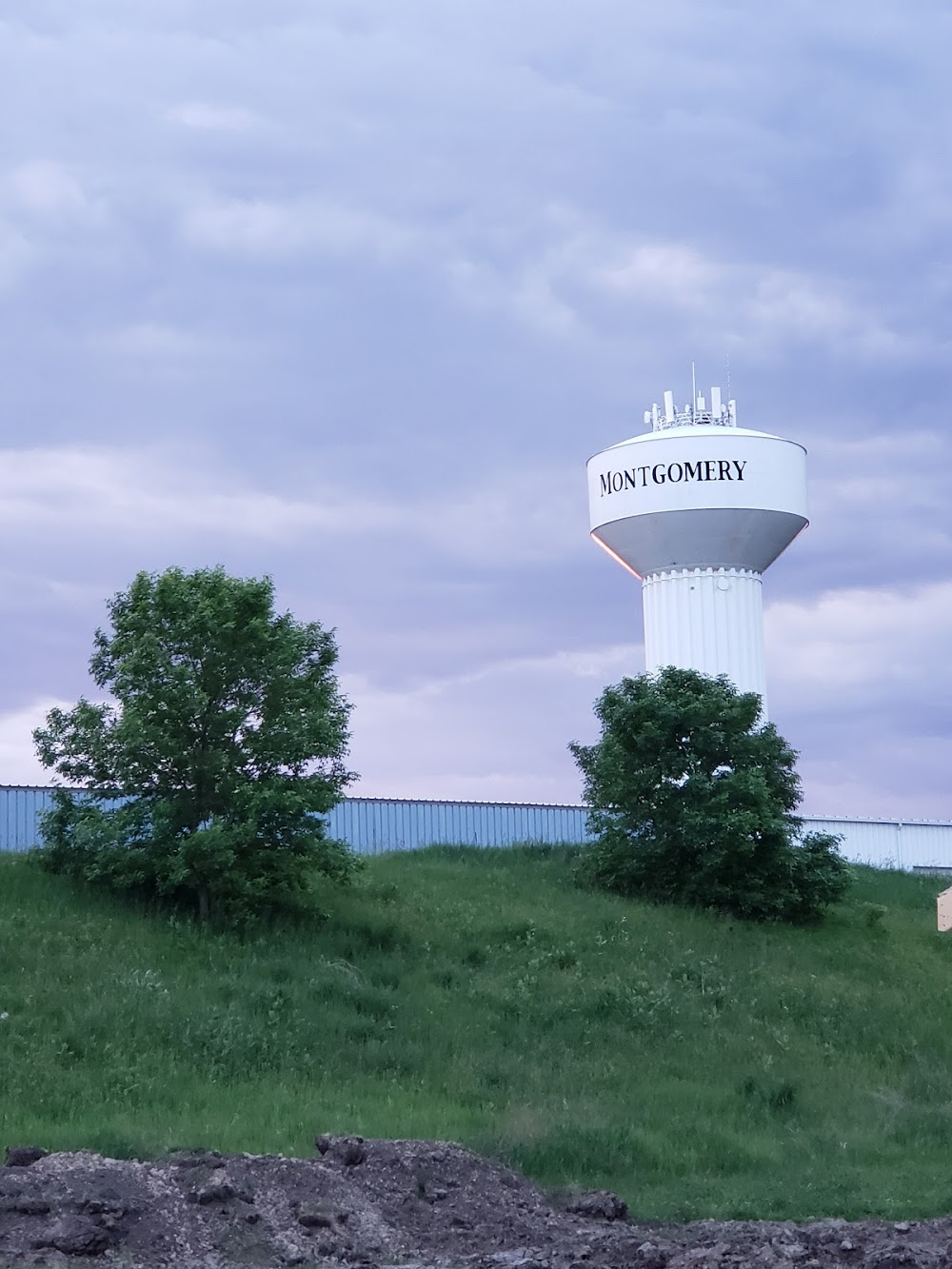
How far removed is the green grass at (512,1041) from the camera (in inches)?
733

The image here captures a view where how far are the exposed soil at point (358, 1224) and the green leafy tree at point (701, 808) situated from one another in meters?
17.9

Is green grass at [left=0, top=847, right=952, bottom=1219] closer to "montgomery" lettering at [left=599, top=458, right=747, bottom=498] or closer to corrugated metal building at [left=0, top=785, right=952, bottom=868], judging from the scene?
corrugated metal building at [left=0, top=785, right=952, bottom=868]

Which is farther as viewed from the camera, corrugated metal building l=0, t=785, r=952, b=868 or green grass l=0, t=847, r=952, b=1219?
corrugated metal building l=0, t=785, r=952, b=868

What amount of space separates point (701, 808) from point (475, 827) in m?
11.4

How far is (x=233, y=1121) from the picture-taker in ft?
61.5

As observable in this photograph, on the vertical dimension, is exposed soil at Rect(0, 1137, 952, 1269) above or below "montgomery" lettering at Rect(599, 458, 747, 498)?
below

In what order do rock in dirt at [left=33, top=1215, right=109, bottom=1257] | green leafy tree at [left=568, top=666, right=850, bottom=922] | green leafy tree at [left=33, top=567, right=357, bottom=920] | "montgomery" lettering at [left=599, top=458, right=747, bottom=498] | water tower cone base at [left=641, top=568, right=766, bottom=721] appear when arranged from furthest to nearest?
water tower cone base at [left=641, top=568, right=766, bottom=721] → "montgomery" lettering at [left=599, top=458, right=747, bottom=498] → green leafy tree at [left=568, top=666, right=850, bottom=922] → green leafy tree at [left=33, top=567, right=357, bottom=920] → rock in dirt at [left=33, top=1215, right=109, bottom=1257]

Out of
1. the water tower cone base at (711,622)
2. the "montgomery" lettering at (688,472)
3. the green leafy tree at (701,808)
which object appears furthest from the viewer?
the water tower cone base at (711,622)

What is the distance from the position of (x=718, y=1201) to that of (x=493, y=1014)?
27.7ft

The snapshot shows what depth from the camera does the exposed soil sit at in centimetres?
1317

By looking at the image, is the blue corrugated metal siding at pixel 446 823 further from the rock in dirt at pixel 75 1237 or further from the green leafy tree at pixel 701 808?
the rock in dirt at pixel 75 1237

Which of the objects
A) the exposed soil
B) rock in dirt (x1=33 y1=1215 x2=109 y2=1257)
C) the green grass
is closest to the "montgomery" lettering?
the green grass

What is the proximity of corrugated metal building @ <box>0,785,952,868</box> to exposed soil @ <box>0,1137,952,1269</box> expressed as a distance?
69.7 ft

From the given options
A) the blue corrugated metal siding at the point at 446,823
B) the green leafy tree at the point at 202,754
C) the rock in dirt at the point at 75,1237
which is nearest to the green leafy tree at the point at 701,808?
the blue corrugated metal siding at the point at 446,823
